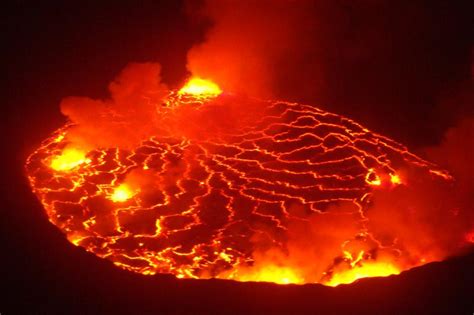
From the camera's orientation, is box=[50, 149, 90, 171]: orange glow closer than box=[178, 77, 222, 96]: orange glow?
Yes

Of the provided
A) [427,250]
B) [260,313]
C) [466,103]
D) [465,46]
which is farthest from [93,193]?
[465,46]

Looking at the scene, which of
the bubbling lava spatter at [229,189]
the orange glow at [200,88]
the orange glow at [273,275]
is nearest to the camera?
the orange glow at [273,275]

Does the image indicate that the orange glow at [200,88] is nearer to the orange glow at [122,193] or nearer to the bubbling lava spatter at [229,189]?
the bubbling lava spatter at [229,189]

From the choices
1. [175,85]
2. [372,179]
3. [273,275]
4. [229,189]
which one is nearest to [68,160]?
[229,189]

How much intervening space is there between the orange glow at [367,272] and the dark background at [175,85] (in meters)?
0.36

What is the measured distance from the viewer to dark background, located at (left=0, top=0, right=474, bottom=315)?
278 cm

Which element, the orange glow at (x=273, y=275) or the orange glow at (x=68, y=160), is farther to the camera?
the orange glow at (x=68, y=160)

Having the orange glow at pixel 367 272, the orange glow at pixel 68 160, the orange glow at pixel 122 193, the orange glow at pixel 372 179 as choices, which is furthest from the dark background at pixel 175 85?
the orange glow at pixel 372 179

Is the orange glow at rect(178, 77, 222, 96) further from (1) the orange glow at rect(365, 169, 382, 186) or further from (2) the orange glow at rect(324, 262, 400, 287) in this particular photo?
(2) the orange glow at rect(324, 262, 400, 287)

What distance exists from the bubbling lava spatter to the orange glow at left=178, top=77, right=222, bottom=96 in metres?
0.11

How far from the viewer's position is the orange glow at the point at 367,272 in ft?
10.4

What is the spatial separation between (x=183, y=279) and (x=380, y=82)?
3.90 metres

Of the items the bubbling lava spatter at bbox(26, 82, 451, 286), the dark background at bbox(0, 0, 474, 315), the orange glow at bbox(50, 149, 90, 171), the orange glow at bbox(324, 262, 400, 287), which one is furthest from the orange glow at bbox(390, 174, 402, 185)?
the orange glow at bbox(50, 149, 90, 171)

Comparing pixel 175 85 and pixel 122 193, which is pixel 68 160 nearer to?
pixel 122 193
